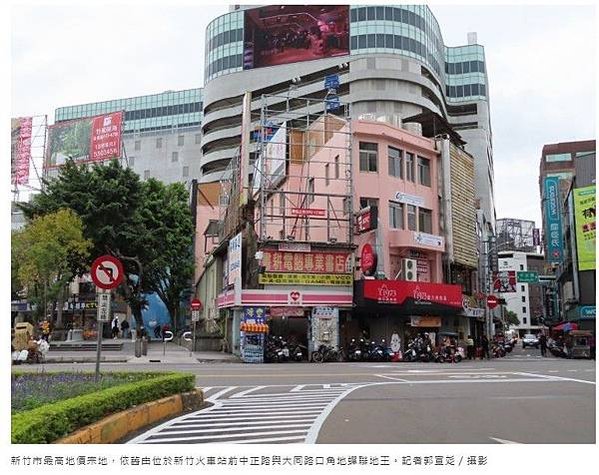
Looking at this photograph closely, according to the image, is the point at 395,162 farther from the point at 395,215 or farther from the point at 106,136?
the point at 106,136

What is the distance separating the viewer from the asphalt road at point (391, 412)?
7598mm

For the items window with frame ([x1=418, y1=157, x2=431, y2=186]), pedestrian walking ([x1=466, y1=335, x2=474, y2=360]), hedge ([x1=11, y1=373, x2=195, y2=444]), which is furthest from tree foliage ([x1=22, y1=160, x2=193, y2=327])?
hedge ([x1=11, y1=373, x2=195, y2=444])

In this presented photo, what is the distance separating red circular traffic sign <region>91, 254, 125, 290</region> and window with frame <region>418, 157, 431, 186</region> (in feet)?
79.6

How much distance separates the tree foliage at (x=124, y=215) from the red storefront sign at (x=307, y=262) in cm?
1222

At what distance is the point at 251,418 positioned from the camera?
30.1 feet

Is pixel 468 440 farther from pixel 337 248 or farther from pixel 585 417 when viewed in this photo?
pixel 337 248

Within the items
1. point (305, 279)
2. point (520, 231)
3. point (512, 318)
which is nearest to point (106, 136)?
point (305, 279)

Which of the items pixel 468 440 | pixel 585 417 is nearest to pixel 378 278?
pixel 585 417

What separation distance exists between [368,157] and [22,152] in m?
37.0

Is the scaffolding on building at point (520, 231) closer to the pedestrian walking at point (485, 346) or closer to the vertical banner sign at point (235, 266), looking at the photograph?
the pedestrian walking at point (485, 346)

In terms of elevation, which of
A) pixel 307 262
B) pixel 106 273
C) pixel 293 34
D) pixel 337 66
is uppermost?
pixel 293 34

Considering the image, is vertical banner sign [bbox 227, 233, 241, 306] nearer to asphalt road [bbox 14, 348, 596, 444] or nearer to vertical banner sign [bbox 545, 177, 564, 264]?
asphalt road [bbox 14, 348, 596, 444]

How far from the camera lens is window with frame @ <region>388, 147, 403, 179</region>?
1209 inches

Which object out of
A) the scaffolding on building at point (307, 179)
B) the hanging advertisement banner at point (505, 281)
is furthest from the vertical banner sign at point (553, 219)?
the scaffolding on building at point (307, 179)
